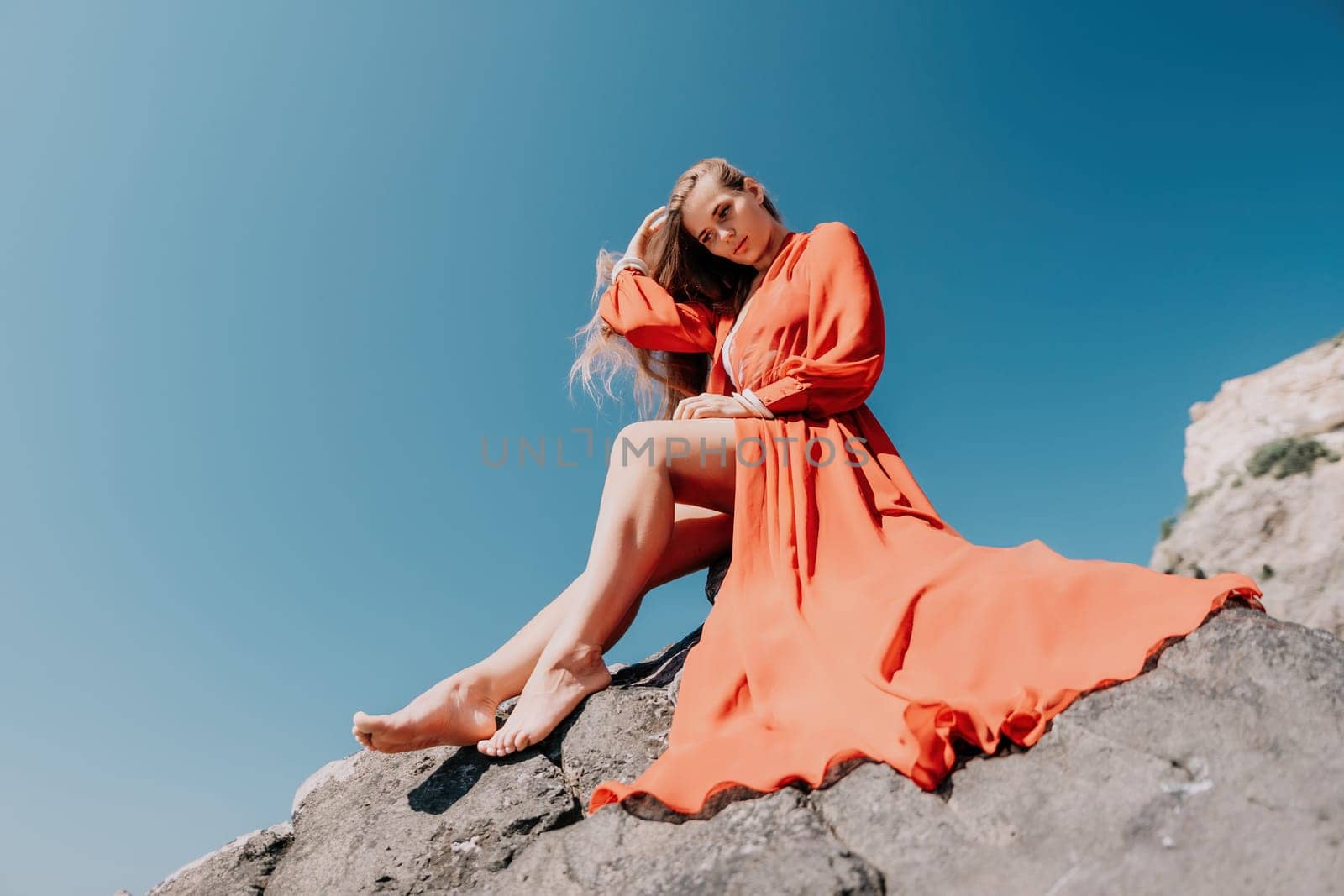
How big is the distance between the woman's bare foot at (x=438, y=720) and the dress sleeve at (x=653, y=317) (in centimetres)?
156

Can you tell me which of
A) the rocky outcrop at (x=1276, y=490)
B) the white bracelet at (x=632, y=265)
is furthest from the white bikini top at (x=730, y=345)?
the rocky outcrop at (x=1276, y=490)

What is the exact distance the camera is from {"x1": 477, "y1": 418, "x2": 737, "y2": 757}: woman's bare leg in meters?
2.21

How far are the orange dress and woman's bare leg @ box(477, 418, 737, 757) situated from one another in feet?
0.44

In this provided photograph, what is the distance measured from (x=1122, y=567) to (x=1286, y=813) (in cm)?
69

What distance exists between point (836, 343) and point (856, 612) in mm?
1088

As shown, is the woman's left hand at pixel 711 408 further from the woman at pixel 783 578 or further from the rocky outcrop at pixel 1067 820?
the rocky outcrop at pixel 1067 820

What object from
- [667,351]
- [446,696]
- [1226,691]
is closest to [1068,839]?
[1226,691]

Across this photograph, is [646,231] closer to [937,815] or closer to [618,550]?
[618,550]

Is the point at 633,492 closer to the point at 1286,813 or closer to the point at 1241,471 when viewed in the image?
the point at 1286,813

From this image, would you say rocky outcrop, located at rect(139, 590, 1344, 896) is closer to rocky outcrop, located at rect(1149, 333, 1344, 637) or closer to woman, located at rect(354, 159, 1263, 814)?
woman, located at rect(354, 159, 1263, 814)

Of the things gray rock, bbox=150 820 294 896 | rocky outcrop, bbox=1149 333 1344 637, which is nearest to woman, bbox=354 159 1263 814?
gray rock, bbox=150 820 294 896

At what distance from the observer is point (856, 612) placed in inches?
77.0

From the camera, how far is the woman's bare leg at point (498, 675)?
82.7 inches

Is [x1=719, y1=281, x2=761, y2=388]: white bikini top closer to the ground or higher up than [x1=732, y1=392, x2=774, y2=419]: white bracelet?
higher up
